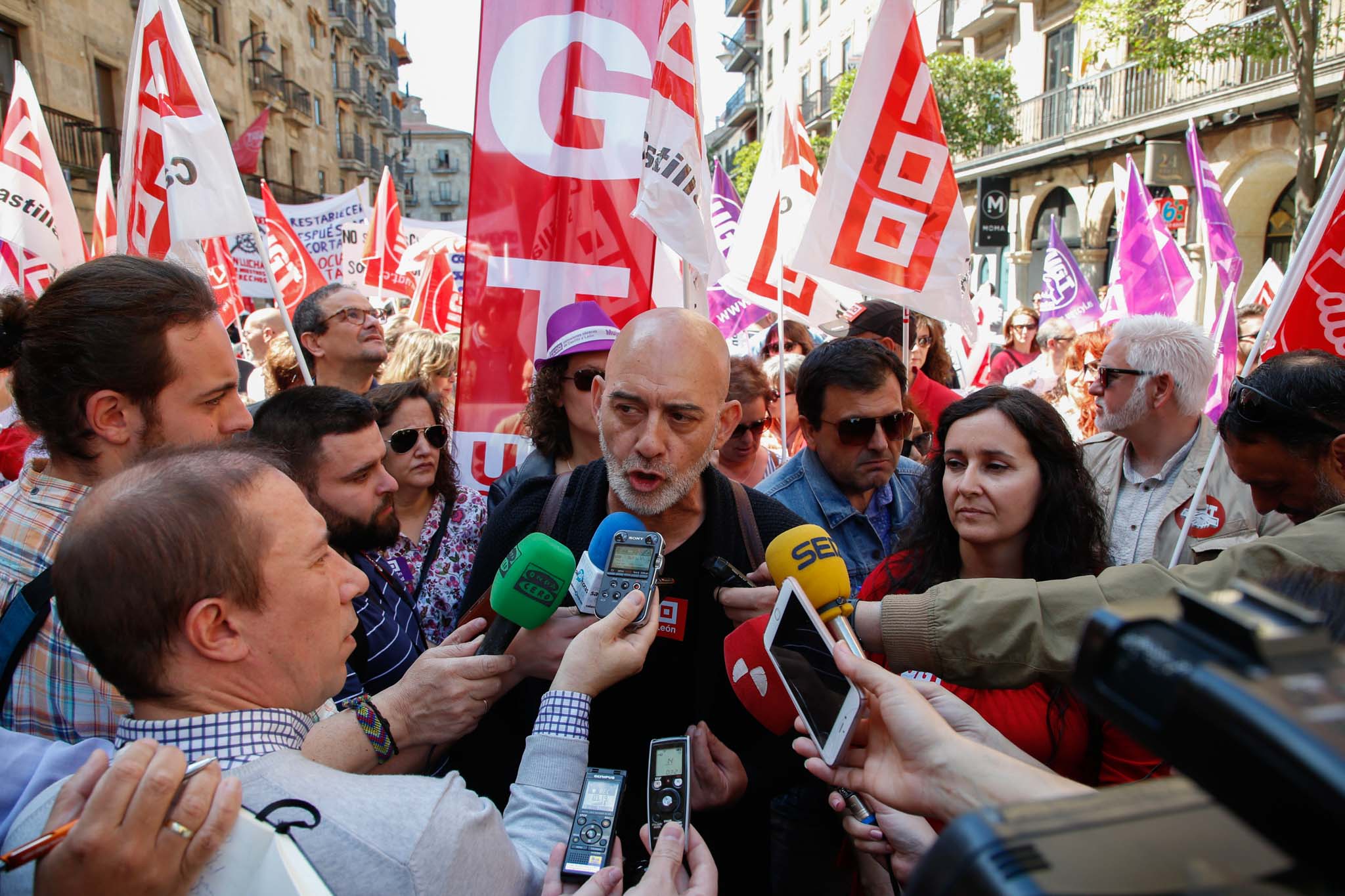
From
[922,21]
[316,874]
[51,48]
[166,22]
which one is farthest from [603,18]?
[922,21]

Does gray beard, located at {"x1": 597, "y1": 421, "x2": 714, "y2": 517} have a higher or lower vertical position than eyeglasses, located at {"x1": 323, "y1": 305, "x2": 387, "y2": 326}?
lower

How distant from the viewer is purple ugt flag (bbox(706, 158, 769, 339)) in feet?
25.3

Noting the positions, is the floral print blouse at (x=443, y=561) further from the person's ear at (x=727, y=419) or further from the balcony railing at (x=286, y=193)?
the balcony railing at (x=286, y=193)

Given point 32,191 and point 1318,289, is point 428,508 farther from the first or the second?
point 32,191

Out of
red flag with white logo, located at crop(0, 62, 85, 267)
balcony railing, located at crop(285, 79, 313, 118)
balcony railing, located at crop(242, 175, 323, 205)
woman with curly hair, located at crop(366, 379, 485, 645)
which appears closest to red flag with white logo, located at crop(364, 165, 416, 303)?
red flag with white logo, located at crop(0, 62, 85, 267)

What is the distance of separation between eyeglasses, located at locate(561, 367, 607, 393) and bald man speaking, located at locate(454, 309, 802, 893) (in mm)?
807

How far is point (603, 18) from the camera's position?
3469 mm

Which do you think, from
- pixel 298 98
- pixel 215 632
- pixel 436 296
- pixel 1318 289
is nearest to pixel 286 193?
pixel 298 98

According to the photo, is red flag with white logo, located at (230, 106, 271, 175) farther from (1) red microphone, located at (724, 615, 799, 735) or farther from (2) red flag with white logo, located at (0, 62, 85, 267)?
(1) red microphone, located at (724, 615, 799, 735)

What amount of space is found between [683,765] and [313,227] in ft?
38.4

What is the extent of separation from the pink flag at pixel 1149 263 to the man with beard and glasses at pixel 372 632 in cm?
674

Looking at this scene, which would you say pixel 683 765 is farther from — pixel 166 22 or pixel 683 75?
pixel 166 22

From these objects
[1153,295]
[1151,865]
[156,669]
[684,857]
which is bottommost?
[684,857]

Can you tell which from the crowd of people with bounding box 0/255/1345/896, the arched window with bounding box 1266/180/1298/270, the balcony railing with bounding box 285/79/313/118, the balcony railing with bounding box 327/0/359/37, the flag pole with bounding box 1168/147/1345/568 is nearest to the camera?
the crowd of people with bounding box 0/255/1345/896
